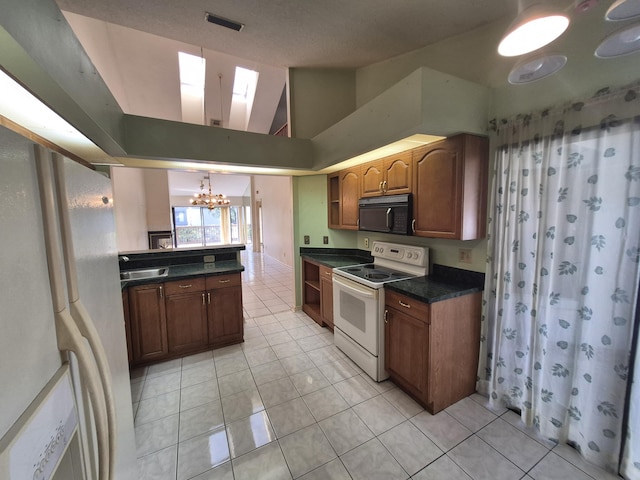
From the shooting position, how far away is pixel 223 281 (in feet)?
9.65

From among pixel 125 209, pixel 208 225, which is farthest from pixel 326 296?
pixel 208 225

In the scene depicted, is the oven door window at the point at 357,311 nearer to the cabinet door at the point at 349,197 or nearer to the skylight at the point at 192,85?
the cabinet door at the point at 349,197

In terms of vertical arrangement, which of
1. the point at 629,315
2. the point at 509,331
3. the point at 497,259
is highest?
the point at 497,259

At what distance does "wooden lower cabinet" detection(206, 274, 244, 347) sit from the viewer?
291 centimetres

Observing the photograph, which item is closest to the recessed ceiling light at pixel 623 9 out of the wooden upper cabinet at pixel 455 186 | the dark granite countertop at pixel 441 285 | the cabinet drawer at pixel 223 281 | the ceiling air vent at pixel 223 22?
the wooden upper cabinet at pixel 455 186

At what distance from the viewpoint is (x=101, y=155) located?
234cm

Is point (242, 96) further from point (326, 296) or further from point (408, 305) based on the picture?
point (408, 305)

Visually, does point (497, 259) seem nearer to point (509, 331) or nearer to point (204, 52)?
point (509, 331)

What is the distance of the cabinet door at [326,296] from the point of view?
3181 millimetres

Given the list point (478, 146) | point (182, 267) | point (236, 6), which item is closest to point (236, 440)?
point (182, 267)

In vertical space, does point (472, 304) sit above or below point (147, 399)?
above

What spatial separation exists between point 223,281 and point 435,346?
2198 millimetres

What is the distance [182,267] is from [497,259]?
124 inches

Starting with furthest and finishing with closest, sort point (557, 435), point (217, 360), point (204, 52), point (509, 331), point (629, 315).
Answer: point (204, 52) < point (217, 360) < point (509, 331) < point (557, 435) < point (629, 315)
